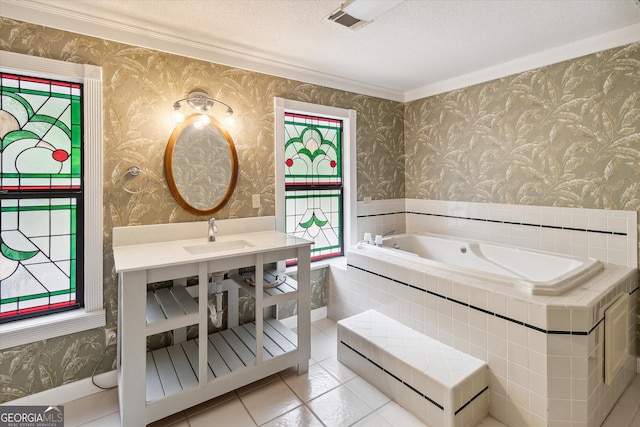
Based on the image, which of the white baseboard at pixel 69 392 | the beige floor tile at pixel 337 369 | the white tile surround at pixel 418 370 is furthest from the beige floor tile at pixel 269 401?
the white baseboard at pixel 69 392

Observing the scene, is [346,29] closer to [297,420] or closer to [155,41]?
[155,41]

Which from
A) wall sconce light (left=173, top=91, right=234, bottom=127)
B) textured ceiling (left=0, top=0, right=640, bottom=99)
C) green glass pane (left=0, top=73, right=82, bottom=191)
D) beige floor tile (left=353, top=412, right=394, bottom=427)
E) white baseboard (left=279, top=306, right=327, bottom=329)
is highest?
textured ceiling (left=0, top=0, right=640, bottom=99)

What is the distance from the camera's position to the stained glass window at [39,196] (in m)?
1.87

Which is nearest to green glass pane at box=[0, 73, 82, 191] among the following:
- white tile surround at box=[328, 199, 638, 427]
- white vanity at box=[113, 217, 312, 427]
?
white vanity at box=[113, 217, 312, 427]

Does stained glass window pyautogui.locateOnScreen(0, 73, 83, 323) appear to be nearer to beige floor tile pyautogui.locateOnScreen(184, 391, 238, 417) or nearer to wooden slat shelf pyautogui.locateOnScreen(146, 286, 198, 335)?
wooden slat shelf pyautogui.locateOnScreen(146, 286, 198, 335)

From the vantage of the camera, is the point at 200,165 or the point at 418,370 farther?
the point at 200,165

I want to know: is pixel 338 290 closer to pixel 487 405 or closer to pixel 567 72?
pixel 487 405

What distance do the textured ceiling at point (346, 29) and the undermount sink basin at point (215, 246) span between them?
55.8 inches

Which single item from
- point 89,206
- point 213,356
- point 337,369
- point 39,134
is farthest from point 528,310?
point 39,134

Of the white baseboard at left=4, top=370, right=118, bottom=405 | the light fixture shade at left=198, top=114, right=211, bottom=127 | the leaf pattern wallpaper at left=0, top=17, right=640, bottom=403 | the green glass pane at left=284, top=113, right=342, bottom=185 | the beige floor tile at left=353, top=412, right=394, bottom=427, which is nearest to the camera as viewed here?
the beige floor tile at left=353, top=412, right=394, bottom=427

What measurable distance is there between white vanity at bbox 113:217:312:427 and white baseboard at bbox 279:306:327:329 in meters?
0.27

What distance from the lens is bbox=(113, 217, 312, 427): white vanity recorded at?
5.47 feet

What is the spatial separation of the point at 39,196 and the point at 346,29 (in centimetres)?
225

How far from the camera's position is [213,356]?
2.14 m
